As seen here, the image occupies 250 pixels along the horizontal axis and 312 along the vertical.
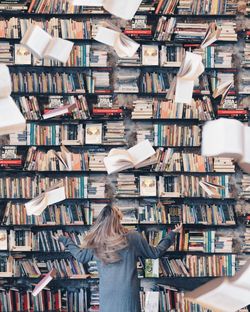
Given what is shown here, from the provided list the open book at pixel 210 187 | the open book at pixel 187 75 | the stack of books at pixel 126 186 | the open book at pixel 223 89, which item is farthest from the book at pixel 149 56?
the open book at pixel 187 75

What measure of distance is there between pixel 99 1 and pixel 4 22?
2955mm

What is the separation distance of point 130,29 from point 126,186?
4.26ft

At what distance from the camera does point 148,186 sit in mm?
5238

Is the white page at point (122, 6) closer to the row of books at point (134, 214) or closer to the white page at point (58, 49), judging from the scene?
the white page at point (58, 49)

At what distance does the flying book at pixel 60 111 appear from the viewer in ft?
16.9

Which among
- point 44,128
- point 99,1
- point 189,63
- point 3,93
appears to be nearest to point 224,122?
point 3,93

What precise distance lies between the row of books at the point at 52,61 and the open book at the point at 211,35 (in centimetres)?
85

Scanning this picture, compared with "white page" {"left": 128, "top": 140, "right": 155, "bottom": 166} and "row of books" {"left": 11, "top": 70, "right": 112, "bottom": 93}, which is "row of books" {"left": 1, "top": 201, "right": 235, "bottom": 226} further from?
"white page" {"left": 128, "top": 140, "right": 155, "bottom": 166}

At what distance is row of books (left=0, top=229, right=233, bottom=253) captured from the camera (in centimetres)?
518

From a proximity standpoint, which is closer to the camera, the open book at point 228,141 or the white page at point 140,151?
the open book at point 228,141

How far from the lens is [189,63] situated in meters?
3.45

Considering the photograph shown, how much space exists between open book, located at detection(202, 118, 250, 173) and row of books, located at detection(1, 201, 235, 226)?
3730mm

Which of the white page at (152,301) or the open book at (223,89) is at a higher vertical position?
the open book at (223,89)

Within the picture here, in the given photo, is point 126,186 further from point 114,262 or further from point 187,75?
point 187,75
